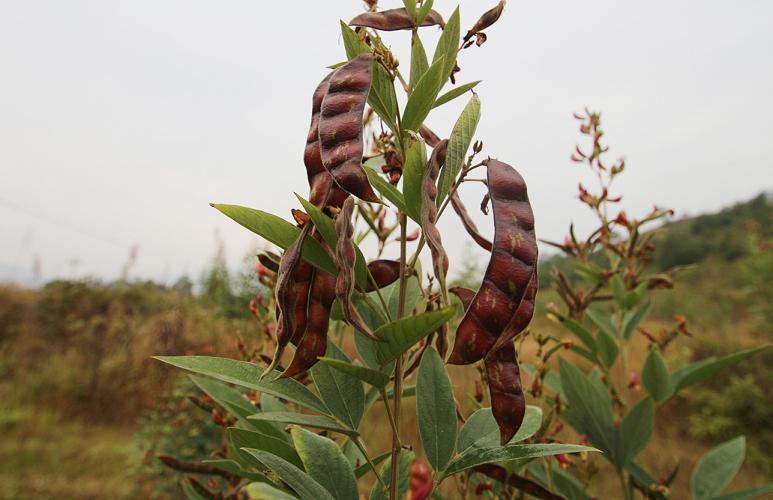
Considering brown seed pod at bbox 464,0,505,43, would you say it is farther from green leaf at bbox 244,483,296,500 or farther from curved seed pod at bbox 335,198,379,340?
green leaf at bbox 244,483,296,500

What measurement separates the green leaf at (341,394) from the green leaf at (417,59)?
18.9 inches

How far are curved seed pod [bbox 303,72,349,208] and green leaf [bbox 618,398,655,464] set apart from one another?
1041mm

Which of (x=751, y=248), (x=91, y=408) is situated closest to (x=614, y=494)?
(x=751, y=248)

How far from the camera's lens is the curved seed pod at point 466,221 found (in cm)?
70

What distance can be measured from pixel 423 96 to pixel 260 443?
577 mm

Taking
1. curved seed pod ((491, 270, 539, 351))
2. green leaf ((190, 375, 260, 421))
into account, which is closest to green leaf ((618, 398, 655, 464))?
curved seed pod ((491, 270, 539, 351))

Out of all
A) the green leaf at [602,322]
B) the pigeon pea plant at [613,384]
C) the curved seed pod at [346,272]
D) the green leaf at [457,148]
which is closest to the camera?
the curved seed pod at [346,272]

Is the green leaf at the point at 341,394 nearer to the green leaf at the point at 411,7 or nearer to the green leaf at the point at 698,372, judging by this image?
the green leaf at the point at 411,7

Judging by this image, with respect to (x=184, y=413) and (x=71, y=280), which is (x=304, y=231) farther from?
(x=71, y=280)

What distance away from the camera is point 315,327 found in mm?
653

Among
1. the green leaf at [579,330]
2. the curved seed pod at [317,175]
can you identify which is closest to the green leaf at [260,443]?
the curved seed pod at [317,175]

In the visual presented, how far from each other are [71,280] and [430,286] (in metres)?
10.8

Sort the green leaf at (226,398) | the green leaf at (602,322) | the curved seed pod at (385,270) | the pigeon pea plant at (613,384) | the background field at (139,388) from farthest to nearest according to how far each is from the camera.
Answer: the background field at (139,388) → the green leaf at (602,322) → the pigeon pea plant at (613,384) → the green leaf at (226,398) → the curved seed pod at (385,270)

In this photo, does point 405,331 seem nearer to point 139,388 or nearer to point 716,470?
point 716,470
